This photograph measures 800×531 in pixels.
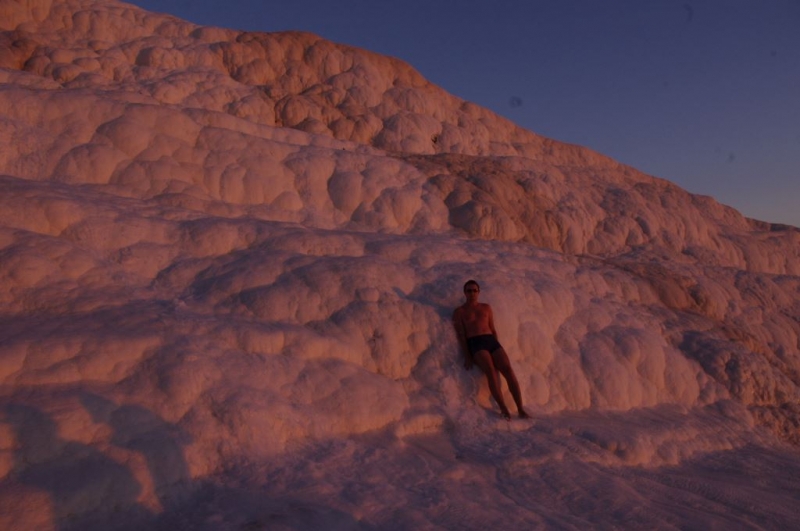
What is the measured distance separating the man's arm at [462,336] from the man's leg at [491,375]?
0.26 feet

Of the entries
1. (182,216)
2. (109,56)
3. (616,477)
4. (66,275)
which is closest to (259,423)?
(66,275)

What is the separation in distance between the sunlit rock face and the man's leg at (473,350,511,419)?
16 cm

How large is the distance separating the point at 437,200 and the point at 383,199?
1.13m

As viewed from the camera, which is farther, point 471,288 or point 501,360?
point 471,288

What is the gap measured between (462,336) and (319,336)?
1.46 m

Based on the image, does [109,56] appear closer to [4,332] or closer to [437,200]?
[437,200]

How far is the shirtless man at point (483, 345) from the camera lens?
18.6 feet

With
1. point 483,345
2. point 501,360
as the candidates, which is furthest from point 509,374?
point 483,345

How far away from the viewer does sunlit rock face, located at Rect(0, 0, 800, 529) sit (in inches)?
151

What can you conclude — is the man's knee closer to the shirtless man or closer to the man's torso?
the shirtless man

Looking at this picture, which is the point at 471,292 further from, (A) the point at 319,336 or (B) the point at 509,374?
(A) the point at 319,336

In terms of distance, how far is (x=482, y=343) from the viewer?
5.82m

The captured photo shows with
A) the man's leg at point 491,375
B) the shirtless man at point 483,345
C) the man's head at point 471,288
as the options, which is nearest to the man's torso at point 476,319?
the shirtless man at point 483,345

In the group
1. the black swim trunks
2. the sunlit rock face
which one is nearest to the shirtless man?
the black swim trunks
